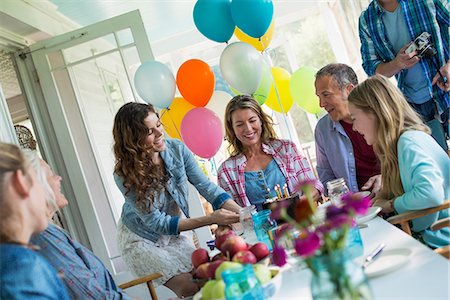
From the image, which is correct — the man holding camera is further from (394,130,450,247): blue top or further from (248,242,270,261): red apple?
(248,242,270,261): red apple

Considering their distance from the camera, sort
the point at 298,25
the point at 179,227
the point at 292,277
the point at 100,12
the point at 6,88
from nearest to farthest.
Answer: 1. the point at 292,277
2. the point at 179,227
3. the point at 100,12
4. the point at 6,88
5. the point at 298,25

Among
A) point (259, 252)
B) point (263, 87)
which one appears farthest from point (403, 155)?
point (263, 87)

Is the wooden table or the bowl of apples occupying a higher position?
the bowl of apples

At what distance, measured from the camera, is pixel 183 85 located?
10.4ft

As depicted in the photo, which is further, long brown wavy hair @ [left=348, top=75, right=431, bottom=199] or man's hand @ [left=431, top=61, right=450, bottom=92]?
man's hand @ [left=431, top=61, right=450, bottom=92]

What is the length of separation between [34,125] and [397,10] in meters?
2.54

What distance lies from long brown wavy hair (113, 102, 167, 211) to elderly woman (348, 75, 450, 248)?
1020 mm

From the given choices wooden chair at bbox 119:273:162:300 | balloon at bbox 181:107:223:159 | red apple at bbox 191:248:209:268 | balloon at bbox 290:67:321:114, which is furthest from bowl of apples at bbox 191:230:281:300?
balloon at bbox 290:67:321:114

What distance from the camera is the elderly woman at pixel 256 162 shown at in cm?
239

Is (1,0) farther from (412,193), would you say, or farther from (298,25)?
(298,25)

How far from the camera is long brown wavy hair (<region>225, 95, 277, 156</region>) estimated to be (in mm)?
2479

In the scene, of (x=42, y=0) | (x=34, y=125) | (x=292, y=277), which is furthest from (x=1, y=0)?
(x=292, y=277)

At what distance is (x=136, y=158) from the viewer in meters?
2.19

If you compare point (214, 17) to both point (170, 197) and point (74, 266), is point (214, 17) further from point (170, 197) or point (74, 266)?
point (74, 266)
